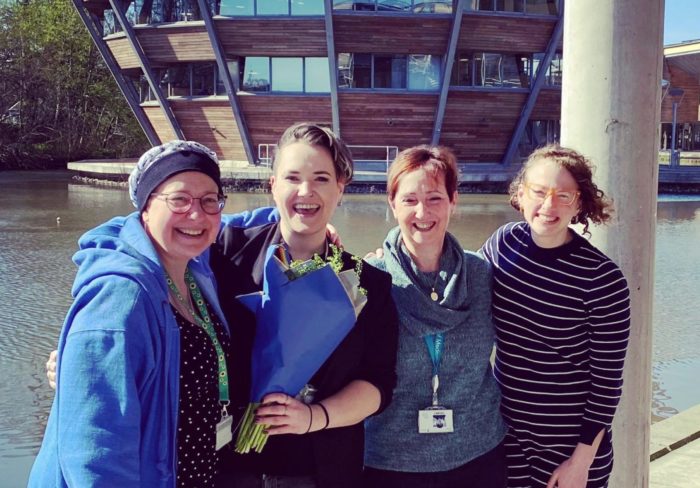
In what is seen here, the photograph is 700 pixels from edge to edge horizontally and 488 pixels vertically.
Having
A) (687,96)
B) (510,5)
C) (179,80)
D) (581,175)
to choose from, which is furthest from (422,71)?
(687,96)

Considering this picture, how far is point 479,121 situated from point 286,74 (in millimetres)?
6756

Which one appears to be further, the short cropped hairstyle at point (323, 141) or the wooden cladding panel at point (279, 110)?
the wooden cladding panel at point (279, 110)

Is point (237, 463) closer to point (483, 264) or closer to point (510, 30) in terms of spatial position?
point (483, 264)

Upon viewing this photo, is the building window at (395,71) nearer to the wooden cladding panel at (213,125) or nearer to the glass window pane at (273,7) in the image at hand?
the glass window pane at (273,7)

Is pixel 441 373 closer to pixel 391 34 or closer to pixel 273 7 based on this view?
pixel 391 34

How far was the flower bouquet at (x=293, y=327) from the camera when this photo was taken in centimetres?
221

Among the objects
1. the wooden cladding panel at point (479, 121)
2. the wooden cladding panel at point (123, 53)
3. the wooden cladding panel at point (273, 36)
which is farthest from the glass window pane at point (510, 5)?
the wooden cladding panel at point (123, 53)

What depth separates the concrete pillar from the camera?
121 inches

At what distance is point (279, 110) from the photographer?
87.2ft

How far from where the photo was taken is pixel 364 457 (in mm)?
2689

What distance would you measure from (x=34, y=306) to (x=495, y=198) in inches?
635

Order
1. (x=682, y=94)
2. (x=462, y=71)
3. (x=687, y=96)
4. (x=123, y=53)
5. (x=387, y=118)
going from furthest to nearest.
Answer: (x=687, y=96), (x=682, y=94), (x=123, y=53), (x=462, y=71), (x=387, y=118)

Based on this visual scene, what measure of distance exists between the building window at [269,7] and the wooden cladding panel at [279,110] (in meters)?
2.71

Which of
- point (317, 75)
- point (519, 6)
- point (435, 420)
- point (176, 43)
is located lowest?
point (435, 420)
